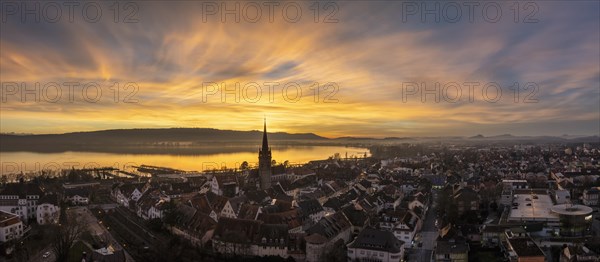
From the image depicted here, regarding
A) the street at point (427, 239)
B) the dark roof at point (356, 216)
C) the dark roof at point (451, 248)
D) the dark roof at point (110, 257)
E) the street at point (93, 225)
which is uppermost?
the dark roof at point (356, 216)

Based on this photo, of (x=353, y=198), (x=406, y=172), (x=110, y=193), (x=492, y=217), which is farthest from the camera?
(x=406, y=172)

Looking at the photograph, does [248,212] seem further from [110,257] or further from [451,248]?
[451,248]

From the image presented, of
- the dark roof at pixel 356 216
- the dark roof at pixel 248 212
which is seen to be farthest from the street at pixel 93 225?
the dark roof at pixel 356 216

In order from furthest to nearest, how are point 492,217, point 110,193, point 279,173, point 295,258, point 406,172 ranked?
point 406,172 < point 279,173 < point 110,193 < point 492,217 < point 295,258

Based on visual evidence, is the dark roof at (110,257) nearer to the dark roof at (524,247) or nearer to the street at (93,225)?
the street at (93,225)

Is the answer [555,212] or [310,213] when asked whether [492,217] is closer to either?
[555,212]

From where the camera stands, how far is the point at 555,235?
87.2 ft

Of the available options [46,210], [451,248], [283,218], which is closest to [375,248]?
[451,248]

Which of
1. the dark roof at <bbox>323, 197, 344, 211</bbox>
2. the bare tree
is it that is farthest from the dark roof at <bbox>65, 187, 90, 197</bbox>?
the dark roof at <bbox>323, 197, 344, 211</bbox>

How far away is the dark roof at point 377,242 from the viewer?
2227cm

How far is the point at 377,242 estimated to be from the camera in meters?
22.6

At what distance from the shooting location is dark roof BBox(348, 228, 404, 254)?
73.0 ft

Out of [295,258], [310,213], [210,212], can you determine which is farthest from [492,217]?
[210,212]

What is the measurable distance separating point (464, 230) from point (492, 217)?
7.23 metres
